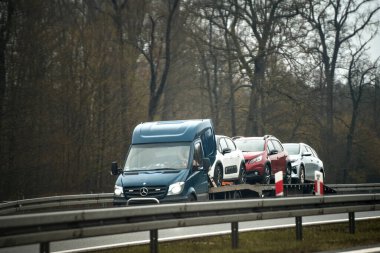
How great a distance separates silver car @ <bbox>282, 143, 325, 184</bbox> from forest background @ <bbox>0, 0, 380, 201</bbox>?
1078cm

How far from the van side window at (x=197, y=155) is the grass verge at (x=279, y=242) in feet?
10.4

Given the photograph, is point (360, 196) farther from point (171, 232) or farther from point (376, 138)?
point (376, 138)

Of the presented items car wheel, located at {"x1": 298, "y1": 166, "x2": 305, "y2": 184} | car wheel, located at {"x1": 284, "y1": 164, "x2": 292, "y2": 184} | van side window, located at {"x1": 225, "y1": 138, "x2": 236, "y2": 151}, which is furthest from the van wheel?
car wheel, located at {"x1": 298, "y1": 166, "x2": 305, "y2": 184}

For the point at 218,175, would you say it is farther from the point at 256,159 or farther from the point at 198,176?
the point at 256,159

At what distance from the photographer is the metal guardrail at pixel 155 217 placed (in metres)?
8.55

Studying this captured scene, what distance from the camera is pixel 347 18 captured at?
1975 inches

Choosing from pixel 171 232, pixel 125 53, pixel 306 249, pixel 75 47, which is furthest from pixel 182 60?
pixel 306 249

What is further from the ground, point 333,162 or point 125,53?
point 125,53

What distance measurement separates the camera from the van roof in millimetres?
18266

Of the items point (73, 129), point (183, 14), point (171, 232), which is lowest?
point (171, 232)

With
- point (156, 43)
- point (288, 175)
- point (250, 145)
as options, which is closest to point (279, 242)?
point (250, 145)

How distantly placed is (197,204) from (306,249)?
6.47 feet

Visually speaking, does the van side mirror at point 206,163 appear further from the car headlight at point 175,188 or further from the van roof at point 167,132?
the car headlight at point 175,188

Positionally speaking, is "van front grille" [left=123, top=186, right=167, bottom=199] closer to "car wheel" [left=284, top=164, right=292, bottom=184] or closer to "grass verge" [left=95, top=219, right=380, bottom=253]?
"grass verge" [left=95, top=219, right=380, bottom=253]
